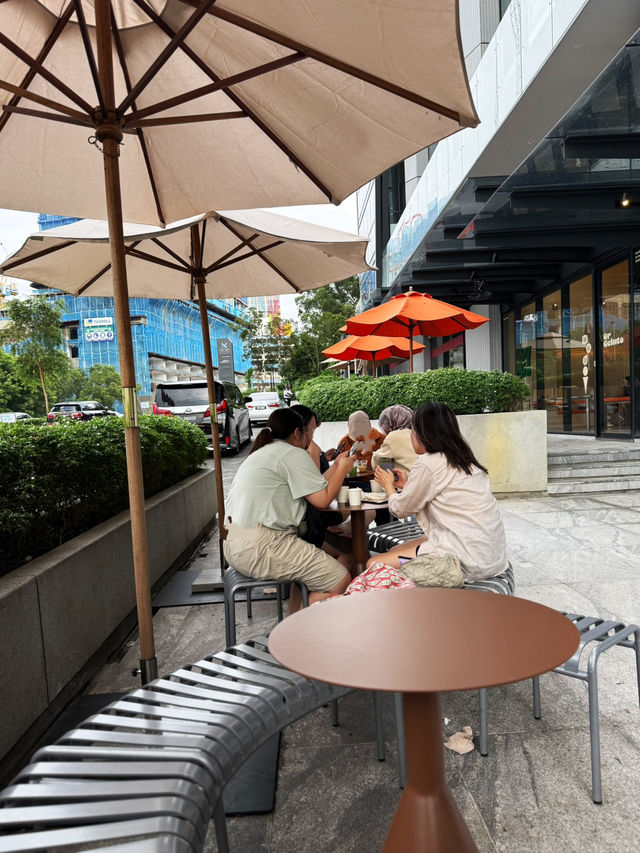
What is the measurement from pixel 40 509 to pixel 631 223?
980 cm

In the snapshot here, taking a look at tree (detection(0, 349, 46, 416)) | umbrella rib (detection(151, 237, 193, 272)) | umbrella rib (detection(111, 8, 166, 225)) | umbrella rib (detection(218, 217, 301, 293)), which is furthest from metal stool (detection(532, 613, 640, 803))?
tree (detection(0, 349, 46, 416))

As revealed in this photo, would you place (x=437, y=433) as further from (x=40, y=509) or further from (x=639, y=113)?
(x=639, y=113)

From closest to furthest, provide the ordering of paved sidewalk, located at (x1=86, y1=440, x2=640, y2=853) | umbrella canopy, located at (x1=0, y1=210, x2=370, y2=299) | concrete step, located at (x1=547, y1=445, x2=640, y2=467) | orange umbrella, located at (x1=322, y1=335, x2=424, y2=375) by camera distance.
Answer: paved sidewalk, located at (x1=86, y1=440, x2=640, y2=853) < umbrella canopy, located at (x1=0, y1=210, x2=370, y2=299) < concrete step, located at (x1=547, y1=445, x2=640, y2=467) < orange umbrella, located at (x1=322, y1=335, x2=424, y2=375)

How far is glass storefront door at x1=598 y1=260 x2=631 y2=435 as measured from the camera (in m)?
10.8

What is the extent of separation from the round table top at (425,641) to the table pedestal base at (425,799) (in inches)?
7.3

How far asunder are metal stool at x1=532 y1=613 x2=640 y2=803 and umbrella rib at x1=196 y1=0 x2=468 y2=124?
220cm

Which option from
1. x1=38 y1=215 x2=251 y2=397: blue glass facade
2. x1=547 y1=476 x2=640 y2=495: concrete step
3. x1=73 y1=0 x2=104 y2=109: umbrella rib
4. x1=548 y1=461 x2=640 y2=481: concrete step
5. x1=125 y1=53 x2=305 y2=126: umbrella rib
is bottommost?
x1=547 y1=476 x2=640 y2=495: concrete step

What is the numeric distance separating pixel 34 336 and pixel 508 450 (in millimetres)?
35203

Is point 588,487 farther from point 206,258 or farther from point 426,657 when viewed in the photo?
point 426,657

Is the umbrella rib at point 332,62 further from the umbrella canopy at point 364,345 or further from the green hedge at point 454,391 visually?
the umbrella canopy at point 364,345

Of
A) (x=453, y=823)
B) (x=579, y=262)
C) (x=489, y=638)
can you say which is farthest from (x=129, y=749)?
(x=579, y=262)

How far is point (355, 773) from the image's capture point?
94.5 inches

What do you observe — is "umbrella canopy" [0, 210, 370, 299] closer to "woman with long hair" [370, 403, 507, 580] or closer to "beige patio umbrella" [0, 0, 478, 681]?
"beige patio umbrella" [0, 0, 478, 681]

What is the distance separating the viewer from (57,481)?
11.9 feet
